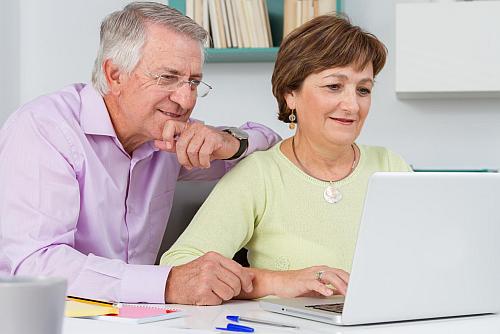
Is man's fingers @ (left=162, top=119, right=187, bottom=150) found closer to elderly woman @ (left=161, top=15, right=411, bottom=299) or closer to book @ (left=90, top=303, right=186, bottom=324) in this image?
elderly woman @ (left=161, top=15, right=411, bottom=299)

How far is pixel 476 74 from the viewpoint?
321cm

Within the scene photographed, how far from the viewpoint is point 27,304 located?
0.56 m

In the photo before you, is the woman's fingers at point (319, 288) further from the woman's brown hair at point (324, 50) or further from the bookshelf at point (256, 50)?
the bookshelf at point (256, 50)

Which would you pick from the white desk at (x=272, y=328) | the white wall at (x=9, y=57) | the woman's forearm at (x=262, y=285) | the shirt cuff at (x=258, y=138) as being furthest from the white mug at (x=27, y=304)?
the white wall at (x=9, y=57)

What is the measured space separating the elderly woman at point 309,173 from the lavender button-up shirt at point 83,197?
17 cm

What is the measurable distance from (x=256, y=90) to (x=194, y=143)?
5.54 ft

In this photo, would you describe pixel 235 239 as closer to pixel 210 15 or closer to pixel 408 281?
pixel 408 281

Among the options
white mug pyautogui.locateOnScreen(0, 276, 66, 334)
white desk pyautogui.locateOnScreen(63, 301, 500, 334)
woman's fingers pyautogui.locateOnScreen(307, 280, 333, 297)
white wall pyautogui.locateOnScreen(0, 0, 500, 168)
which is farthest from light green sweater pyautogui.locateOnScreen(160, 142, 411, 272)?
white wall pyautogui.locateOnScreen(0, 0, 500, 168)

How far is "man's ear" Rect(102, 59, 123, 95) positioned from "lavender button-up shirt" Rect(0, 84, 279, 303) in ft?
0.14

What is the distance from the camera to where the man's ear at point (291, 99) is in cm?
211

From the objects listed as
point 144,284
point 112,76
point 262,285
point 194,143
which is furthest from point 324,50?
point 144,284

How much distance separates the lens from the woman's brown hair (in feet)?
6.59

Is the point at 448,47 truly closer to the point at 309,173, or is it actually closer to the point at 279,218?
the point at 309,173

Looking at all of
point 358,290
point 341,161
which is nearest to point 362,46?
point 341,161
